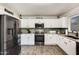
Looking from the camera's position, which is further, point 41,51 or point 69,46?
point 41,51

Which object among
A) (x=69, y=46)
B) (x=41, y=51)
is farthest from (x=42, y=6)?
(x=41, y=51)

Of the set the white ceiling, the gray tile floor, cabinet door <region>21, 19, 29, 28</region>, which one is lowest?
the gray tile floor

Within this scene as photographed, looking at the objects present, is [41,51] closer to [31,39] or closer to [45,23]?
[31,39]

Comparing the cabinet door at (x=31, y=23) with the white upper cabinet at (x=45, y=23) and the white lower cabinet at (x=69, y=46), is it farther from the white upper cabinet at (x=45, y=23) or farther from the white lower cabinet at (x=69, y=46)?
the white lower cabinet at (x=69, y=46)

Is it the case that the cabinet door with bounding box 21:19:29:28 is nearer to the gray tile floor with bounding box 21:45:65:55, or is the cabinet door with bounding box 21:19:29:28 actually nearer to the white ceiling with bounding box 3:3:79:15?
the gray tile floor with bounding box 21:45:65:55

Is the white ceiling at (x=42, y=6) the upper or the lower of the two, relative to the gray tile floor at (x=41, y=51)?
upper

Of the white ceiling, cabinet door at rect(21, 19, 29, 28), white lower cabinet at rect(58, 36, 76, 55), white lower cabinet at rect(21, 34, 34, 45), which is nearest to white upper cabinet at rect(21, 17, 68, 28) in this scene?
cabinet door at rect(21, 19, 29, 28)

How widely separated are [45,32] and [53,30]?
59cm

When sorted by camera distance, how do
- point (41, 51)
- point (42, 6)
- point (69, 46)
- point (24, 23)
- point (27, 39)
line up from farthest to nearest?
point (24, 23) < point (27, 39) < point (41, 51) < point (42, 6) < point (69, 46)

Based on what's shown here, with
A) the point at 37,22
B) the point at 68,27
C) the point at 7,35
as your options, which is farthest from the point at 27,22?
the point at 7,35

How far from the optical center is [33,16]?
8.35 meters

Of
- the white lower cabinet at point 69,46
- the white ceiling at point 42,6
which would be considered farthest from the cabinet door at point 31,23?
the white lower cabinet at point 69,46

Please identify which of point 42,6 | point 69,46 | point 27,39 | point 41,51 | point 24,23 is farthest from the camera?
point 24,23

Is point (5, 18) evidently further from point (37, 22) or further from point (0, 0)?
point (37, 22)
